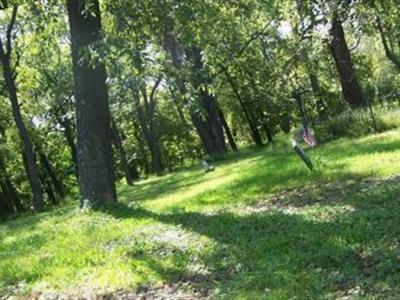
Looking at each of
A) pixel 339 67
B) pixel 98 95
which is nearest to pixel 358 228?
pixel 98 95

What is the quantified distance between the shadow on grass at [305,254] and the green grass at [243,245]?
16mm

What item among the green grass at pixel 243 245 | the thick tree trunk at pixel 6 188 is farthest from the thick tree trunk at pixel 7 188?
the green grass at pixel 243 245

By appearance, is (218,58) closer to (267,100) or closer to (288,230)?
(288,230)

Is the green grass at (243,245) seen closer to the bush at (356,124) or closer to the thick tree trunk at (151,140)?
the bush at (356,124)

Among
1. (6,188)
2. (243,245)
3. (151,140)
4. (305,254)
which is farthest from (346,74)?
(6,188)

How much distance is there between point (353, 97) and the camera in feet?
82.5

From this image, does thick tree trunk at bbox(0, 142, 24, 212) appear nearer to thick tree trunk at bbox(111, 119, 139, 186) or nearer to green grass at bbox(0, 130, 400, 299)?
→ thick tree trunk at bbox(111, 119, 139, 186)

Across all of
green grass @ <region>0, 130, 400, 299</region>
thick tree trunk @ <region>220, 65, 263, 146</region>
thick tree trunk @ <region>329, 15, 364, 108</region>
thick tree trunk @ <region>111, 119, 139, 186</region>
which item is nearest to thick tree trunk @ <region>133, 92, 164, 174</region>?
thick tree trunk @ <region>111, 119, 139, 186</region>

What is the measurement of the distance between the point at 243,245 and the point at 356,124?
14893 millimetres

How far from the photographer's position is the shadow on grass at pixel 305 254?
6.73 meters

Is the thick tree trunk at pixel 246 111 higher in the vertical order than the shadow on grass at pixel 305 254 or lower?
higher

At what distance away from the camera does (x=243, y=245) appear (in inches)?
352

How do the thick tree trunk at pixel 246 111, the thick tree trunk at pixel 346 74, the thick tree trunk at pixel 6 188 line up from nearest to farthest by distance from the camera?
1. the thick tree trunk at pixel 346 74
2. the thick tree trunk at pixel 246 111
3. the thick tree trunk at pixel 6 188

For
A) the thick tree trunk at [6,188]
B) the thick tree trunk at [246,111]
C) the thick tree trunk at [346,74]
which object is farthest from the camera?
the thick tree trunk at [6,188]
